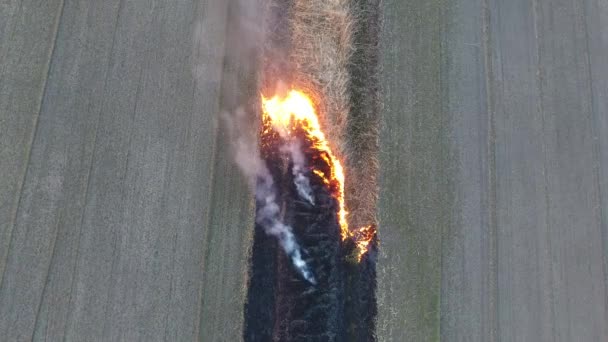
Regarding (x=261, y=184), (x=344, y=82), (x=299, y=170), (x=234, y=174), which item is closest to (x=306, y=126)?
(x=299, y=170)

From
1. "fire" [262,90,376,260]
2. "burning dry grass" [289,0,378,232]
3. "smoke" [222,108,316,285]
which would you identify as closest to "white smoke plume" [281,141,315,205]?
"smoke" [222,108,316,285]

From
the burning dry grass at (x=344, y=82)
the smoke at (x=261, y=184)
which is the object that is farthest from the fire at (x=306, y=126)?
the smoke at (x=261, y=184)

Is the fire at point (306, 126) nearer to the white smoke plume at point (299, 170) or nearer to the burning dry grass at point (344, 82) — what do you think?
the burning dry grass at point (344, 82)

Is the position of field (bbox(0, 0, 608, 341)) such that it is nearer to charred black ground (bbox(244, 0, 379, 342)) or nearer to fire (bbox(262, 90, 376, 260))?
charred black ground (bbox(244, 0, 379, 342))

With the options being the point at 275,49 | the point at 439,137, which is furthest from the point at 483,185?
the point at 275,49

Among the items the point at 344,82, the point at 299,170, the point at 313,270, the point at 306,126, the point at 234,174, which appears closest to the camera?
the point at 313,270

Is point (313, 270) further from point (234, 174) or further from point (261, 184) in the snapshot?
point (234, 174)

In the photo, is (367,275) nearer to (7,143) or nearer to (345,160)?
(345,160)
